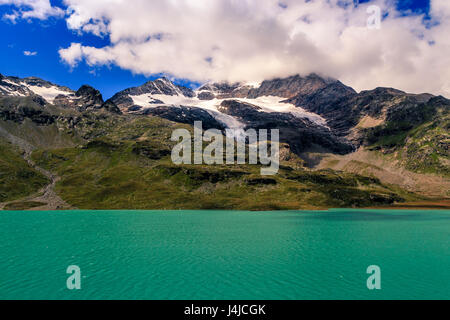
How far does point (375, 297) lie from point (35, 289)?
47.0 meters

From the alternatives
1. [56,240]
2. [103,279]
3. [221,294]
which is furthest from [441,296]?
[56,240]

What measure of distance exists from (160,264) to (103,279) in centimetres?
1213

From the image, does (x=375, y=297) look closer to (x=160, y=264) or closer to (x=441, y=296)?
(x=441, y=296)

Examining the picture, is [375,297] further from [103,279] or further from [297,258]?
[103,279]

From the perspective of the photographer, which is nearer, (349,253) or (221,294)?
(221,294)

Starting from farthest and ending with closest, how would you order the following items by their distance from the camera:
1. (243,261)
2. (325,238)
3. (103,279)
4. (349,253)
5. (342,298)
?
(325,238)
(349,253)
(243,261)
(103,279)
(342,298)

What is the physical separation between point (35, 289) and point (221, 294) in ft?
86.1

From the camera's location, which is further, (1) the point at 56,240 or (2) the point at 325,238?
(2) the point at 325,238

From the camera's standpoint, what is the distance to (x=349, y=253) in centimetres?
6850

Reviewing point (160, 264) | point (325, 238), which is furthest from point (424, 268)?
point (160, 264)

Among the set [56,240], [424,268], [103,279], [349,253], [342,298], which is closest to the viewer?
[342,298]

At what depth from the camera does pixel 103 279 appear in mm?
46062
